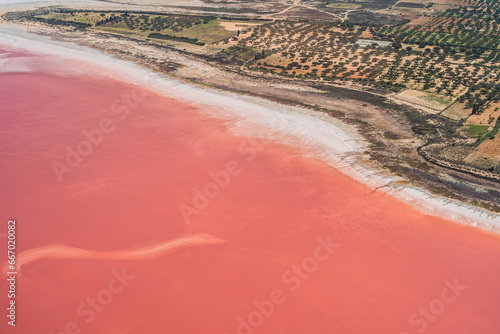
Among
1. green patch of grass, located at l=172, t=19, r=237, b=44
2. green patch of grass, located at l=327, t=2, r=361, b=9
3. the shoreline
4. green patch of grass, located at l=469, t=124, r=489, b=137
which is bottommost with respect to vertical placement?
the shoreline

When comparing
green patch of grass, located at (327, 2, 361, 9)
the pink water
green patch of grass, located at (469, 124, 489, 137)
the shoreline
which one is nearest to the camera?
the pink water

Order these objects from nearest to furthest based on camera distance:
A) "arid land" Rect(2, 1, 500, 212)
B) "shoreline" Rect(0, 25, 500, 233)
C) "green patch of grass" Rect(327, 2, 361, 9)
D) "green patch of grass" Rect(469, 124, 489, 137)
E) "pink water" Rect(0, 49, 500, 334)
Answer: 1. "pink water" Rect(0, 49, 500, 334)
2. "shoreline" Rect(0, 25, 500, 233)
3. "arid land" Rect(2, 1, 500, 212)
4. "green patch of grass" Rect(469, 124, 489, 137)
5. "green patch of grass" Rect(327, 2, 361, 9)

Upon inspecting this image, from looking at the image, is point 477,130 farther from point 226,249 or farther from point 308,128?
point 226,249

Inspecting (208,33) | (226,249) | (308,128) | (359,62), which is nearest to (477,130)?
(308,128)

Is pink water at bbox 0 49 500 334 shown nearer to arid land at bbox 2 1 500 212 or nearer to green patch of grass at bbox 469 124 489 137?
arid land at bbox 2 1 500 212

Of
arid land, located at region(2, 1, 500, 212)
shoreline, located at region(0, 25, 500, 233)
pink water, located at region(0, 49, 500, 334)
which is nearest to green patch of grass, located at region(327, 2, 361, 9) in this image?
arid land, located at region(2, 1, 500, 212)

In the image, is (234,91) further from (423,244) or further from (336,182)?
A: (423,244)
